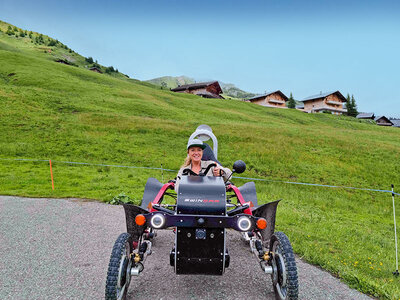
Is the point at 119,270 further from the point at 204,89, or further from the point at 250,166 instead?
the point at 204,89

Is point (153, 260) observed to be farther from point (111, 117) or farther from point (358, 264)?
point (111, 117)

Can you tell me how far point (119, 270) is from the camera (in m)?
3.00

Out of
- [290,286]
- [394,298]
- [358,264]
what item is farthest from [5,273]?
[358,264]

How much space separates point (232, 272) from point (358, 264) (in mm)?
2525

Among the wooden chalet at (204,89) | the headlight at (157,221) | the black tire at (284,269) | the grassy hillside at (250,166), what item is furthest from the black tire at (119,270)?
the wooden chalet at (204,89)

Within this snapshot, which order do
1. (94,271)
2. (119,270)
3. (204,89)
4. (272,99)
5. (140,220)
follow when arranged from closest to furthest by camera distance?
1. (119,270)
2. (140,220)
3. (94,271)
4. (204,89)
5. (272,99)

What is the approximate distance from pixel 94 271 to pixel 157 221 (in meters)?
1.89

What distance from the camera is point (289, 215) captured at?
8047 millimetres

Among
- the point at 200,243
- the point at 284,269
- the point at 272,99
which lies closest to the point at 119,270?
the point at 200,243

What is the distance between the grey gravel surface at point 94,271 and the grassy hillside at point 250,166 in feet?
2.93

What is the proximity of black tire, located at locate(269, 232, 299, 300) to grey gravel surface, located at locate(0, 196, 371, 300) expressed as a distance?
38 cm

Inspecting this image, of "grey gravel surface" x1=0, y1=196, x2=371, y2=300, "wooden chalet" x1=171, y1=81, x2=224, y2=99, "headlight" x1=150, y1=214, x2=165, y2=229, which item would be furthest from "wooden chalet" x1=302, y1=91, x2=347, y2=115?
"headlight" x1=150, y1=214, x2=165, y2=229

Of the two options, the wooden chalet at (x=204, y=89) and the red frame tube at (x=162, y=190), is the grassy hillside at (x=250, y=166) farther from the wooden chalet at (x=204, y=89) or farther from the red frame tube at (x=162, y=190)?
the wooden chalet at (x=204, y=89)

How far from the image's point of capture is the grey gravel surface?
3639 millimetres
